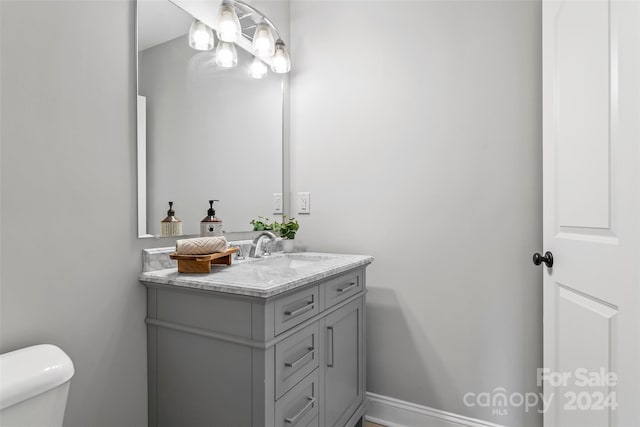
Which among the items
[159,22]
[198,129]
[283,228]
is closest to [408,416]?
[283,228]

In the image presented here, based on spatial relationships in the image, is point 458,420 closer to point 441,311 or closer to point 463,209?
point 441,311

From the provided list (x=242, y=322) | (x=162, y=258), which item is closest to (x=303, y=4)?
(x=162, y=258)

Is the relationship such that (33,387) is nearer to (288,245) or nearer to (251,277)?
(251,277)

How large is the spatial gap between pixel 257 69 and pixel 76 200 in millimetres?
1134

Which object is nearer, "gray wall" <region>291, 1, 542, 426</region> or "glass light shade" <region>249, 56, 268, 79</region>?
"gray wall" <region>291, 1, 542, 426</region>

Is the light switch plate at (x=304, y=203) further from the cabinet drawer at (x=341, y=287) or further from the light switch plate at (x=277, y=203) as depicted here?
the cabinet drawer at (x=341, y=287)

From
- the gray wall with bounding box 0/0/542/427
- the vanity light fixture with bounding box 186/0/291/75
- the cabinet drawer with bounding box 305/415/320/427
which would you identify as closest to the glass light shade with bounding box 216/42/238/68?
the vanity light fixture with bounding box 186/0/291/75

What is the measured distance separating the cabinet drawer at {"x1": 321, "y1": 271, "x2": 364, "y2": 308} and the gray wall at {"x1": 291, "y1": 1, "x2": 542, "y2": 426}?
28cm

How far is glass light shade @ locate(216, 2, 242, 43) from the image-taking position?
1.44 meters

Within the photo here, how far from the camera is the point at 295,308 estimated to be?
3.68 feet

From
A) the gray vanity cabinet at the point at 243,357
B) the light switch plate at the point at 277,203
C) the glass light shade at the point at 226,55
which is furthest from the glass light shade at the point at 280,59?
the gray vanity cabinet at the point at 243,357

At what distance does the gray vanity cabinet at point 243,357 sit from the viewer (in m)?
0.99

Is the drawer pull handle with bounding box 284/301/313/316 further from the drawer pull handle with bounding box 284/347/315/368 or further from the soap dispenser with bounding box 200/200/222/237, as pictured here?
the soap dispenser with bounding box 200/200/222/237

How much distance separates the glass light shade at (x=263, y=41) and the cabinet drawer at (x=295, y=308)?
3.90ft
